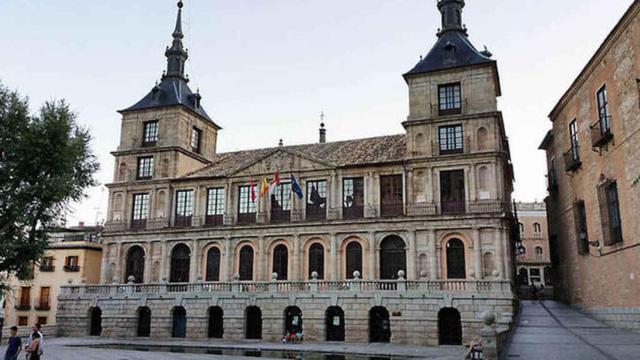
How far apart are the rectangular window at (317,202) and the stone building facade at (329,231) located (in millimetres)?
74

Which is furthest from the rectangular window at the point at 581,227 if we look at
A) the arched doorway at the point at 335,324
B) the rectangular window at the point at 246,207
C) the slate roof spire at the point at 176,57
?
the slate roof spire at the point at 176,57

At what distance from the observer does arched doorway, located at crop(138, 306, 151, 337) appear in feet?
121

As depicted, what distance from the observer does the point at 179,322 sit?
36281 mm

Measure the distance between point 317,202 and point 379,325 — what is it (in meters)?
9.31

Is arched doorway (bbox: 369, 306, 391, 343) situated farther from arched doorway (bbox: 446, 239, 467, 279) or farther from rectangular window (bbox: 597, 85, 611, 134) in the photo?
rectangular window (bbox: 597, 85, 611, 134)

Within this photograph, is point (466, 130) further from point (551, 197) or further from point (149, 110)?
point (149, 110)

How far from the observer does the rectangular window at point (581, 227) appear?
95.3ft

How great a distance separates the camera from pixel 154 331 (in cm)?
3600

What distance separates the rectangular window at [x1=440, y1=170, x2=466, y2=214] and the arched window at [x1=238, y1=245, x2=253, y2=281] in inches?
516

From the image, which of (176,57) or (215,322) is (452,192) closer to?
(215,322)

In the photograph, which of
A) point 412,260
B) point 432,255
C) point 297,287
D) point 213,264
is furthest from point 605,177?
point 213,264

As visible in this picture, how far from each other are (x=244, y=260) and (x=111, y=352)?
13.8m

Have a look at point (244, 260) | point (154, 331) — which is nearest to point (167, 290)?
point (154, 331)

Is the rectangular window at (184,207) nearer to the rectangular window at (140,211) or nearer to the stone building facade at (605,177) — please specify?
the rectangular window at (140,211)
